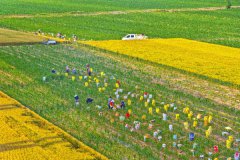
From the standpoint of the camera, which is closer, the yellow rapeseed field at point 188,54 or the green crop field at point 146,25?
the yellow rapeseed field at point 188,54

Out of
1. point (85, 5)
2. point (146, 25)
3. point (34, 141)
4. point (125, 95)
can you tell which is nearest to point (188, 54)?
point (125, 95)

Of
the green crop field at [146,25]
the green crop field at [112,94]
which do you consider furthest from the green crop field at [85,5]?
the green crop field at [112,94]

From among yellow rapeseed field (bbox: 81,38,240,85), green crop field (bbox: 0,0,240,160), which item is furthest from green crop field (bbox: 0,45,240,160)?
yellow rapeseed field (bbox: 81,38,240,85)

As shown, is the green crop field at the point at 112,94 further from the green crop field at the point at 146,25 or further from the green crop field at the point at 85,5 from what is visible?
the green crop field at the point at 85,5

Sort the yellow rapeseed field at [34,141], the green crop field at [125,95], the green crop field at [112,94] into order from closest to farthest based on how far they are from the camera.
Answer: the yellow rapeseed field at [34,141] → the green crop field at [112,94] → the green crop field at [125,95]

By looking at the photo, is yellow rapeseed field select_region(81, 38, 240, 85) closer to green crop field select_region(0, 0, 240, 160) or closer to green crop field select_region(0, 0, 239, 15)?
green crop field select_region(0, 0, 240, 160)

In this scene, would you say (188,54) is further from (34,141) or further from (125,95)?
(34,141)

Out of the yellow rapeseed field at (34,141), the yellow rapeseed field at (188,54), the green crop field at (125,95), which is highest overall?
the yellow rapeseed field at (34,141)
